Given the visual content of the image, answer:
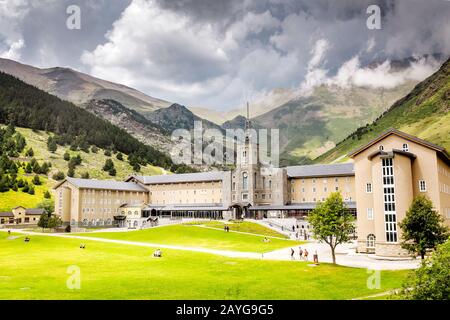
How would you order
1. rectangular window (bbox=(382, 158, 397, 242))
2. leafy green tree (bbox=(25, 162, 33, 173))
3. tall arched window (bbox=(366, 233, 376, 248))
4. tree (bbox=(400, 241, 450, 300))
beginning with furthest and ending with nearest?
leafy green tree (bbox=(25, 162, 33, 173)) → tall arched window (bbox=(366, 233, 376, 248)) → rectangular window (bbox=(382, 158, 397, 242)) → tree (bbox=(400, 241, 450, 300))

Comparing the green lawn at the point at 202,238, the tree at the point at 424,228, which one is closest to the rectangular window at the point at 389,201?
the tree at the point at 424,228

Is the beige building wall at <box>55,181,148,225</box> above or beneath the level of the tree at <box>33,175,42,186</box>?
beneath

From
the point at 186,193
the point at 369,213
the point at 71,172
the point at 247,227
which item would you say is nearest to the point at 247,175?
the point at 186,193

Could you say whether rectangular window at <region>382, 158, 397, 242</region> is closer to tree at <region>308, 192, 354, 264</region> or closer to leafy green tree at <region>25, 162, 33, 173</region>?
tree at <region>308, 192, 354, 264</region>

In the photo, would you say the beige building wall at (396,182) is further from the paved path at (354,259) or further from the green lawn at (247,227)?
the green lawn at (247,227)

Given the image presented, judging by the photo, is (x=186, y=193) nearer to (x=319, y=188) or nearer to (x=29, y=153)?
(x=319, y=188)

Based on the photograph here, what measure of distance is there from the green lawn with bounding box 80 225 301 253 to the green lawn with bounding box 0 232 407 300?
1638 cm

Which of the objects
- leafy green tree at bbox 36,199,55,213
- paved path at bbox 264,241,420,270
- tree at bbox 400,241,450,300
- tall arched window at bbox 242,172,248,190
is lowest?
paved path at bbox 264,241,420,270

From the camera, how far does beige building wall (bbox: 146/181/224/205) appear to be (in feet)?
429

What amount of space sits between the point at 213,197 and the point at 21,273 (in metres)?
94.7

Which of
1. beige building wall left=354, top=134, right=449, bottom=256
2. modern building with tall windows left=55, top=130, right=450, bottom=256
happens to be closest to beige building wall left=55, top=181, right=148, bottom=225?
modern building with tall windows left=55, top=130, right=450, bottom=256

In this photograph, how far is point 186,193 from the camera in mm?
136625

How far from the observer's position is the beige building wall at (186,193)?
131 metres
